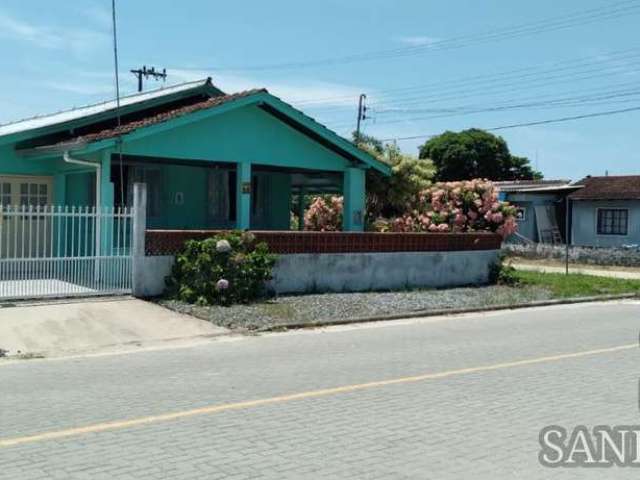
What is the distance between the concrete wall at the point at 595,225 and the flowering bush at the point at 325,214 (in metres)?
14.2

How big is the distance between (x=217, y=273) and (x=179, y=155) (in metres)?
3.85

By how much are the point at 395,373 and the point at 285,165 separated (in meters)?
10.6

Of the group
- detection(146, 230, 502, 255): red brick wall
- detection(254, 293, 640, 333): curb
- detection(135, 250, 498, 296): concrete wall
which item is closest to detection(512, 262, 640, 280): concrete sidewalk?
detection(254, 293, 640, 333): curb

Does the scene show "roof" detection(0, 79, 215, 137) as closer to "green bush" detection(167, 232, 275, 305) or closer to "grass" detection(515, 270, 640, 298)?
"green bush" detection(167, 232, 275, 305)

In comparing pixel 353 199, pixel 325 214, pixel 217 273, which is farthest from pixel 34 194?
pixel 325 214

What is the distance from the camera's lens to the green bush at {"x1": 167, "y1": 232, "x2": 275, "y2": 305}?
1411cm

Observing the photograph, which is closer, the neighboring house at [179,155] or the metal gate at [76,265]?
the metal gate at [76,265]

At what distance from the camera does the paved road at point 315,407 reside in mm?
5418

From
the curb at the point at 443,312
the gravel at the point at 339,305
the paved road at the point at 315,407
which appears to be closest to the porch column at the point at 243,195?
the gravel at the point at 339,305

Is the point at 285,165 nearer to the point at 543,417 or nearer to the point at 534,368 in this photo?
the point at 534,368

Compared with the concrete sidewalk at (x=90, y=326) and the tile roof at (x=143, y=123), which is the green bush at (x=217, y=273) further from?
the tile roof at (x=143, y=123)

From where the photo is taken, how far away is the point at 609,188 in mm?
35969

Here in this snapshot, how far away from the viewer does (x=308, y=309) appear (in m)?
14.1

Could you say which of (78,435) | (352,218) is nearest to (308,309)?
(352,218)
